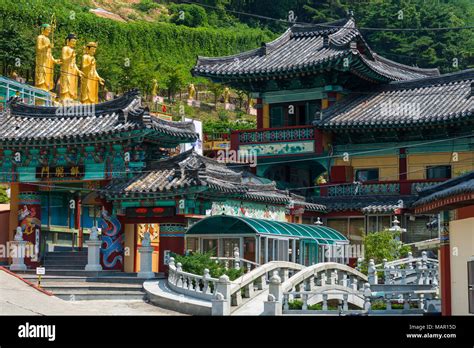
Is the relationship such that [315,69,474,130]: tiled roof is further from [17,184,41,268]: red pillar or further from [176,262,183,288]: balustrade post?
[176,262,183,288]: balustrade post

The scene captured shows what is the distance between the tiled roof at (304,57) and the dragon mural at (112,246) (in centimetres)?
1592

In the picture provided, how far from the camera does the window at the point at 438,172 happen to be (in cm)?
4638

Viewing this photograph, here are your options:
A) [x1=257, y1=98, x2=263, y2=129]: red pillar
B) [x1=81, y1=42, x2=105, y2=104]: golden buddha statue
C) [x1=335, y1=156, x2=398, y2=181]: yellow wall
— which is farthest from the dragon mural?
[x1=81, y1=42, x2=105, y2=104]: golden buddha statue

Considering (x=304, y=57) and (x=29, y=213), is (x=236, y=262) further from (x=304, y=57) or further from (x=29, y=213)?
(x=304, y=57)

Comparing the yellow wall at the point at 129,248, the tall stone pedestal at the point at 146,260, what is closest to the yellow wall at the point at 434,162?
the yellow wall at the point at 129,248

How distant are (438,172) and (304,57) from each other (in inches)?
339

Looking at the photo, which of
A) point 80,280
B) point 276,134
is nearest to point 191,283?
point 80,280

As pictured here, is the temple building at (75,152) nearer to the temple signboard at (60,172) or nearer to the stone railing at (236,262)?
the temple signboard at (60,172)

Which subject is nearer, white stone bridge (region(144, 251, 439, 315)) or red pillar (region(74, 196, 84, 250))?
white stone bridge (region(144, 251, 439, 315))

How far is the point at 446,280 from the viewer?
25.5 metres

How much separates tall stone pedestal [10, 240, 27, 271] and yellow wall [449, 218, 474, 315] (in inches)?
667

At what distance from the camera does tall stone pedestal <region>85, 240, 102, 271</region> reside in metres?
34.6
